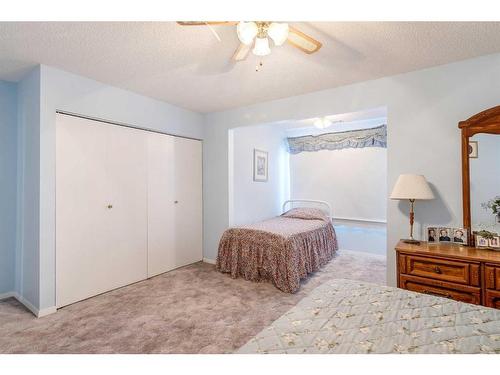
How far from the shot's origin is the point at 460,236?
2.16 m

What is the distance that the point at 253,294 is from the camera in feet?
9.07

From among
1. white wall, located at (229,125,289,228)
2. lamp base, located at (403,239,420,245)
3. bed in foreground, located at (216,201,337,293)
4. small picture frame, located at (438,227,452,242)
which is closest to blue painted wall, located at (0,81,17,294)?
bed in foreground, located at (216,201,337,293)

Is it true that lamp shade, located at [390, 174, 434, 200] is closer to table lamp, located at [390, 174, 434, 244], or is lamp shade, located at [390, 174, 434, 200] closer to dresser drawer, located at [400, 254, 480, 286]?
table lamp, located at [390, 174, 434, 244]

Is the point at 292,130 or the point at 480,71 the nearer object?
the point at 480,71

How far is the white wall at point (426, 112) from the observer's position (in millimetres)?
2178

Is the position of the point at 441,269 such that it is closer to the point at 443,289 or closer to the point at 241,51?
the point at 443,289

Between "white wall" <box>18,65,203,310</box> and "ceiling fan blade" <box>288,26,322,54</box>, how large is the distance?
2.15 m

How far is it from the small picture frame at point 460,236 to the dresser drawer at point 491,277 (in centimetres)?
41

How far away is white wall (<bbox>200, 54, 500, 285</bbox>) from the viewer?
218 centimetres

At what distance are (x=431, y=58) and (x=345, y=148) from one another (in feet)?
8.05

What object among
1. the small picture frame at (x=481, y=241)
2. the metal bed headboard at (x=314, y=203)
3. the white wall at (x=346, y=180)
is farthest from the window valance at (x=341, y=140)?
the small picture frame at (x=481, y=241)
